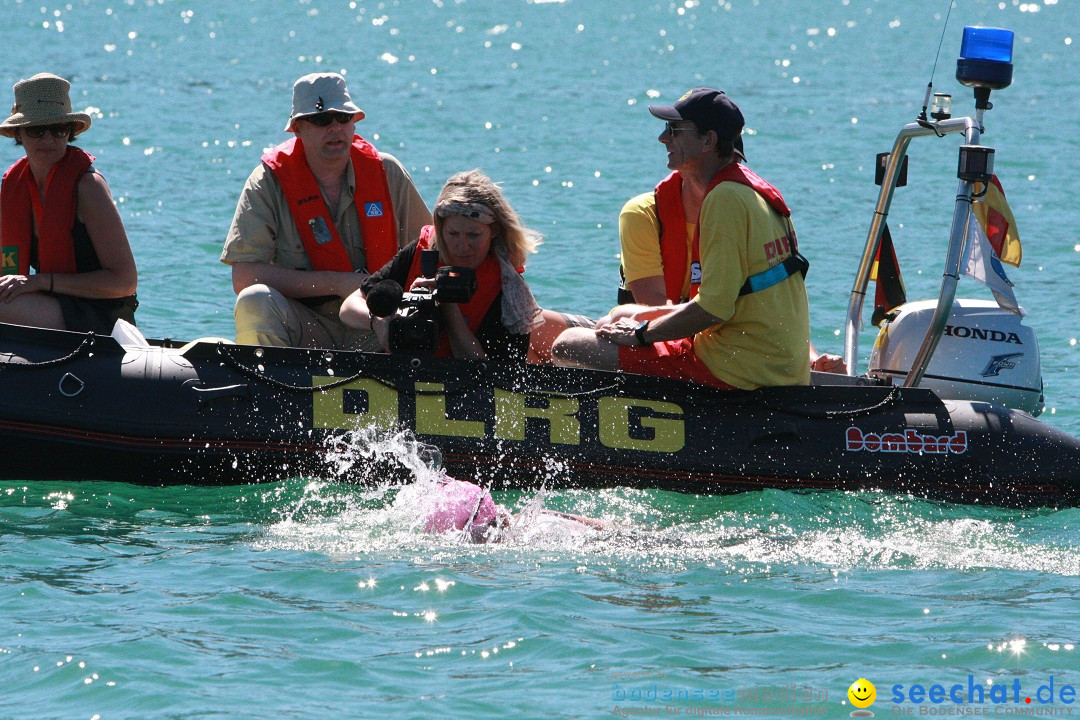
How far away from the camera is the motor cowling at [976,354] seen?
6.06 m

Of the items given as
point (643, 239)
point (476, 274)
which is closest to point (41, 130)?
point (476, 274)

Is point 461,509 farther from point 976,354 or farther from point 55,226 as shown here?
point 976,354

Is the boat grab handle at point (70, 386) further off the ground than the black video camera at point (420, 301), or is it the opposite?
the black video camera at point (420, 301)

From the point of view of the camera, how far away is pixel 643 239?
19.7ft

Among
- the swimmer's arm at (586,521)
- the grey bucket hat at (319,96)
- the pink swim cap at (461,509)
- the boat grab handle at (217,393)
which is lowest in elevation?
the swimmer's arm at (586,521)

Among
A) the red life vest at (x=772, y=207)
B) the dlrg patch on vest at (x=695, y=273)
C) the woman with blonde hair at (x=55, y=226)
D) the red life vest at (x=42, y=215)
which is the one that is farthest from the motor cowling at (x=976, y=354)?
the red life vest at (x=42, y=215)

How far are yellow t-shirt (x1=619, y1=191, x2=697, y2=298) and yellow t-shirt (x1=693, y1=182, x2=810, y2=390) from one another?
0.37 metres

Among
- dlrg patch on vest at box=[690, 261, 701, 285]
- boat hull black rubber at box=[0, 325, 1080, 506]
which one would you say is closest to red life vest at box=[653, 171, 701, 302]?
dlrg patch on vest at box=[690, 261, 701, 285]

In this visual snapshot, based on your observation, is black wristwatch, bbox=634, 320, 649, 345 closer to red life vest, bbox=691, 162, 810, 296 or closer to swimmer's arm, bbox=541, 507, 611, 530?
red life vest, bbox=691, 162, 810, 296

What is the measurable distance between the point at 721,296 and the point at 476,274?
945 millimetres

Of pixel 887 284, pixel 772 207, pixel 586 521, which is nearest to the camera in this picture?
pixel 586 521

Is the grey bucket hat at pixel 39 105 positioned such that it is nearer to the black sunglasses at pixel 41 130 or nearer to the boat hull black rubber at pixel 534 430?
the black sunglasses at pixel 41 130

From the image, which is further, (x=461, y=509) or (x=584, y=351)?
(x=584, y=351)

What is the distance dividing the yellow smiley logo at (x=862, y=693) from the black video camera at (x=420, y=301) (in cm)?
206
